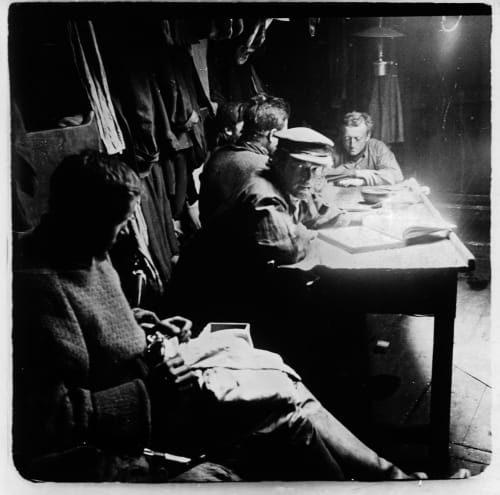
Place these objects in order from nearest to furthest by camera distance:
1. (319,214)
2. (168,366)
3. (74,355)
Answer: (74,355) < (168,366) < (319,214)

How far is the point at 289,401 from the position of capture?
2379mm

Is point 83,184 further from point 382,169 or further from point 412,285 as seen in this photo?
point 412,285

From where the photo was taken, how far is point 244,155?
2.43 metres

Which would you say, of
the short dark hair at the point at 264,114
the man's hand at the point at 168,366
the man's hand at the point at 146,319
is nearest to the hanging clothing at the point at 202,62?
the short dark hair at the point at 264,114

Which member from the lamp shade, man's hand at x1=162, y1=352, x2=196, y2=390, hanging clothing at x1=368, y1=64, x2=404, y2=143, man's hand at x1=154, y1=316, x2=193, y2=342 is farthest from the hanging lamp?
man's hand at x1=162, y1=352, x2=196, y2=390

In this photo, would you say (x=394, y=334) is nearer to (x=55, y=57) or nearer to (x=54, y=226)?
(x=54, y=226)

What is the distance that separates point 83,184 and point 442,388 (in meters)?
1.43

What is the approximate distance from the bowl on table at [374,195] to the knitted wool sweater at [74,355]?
96 cm

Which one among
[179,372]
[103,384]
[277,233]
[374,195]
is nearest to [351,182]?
[374,195]

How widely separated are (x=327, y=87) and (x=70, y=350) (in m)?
1.26

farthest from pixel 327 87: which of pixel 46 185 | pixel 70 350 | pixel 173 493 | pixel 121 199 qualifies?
pixel 173 493

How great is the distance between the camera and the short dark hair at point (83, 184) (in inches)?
89.4

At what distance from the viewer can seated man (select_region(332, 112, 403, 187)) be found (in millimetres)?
2434

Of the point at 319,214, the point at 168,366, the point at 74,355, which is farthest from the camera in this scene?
the point at 319,214
